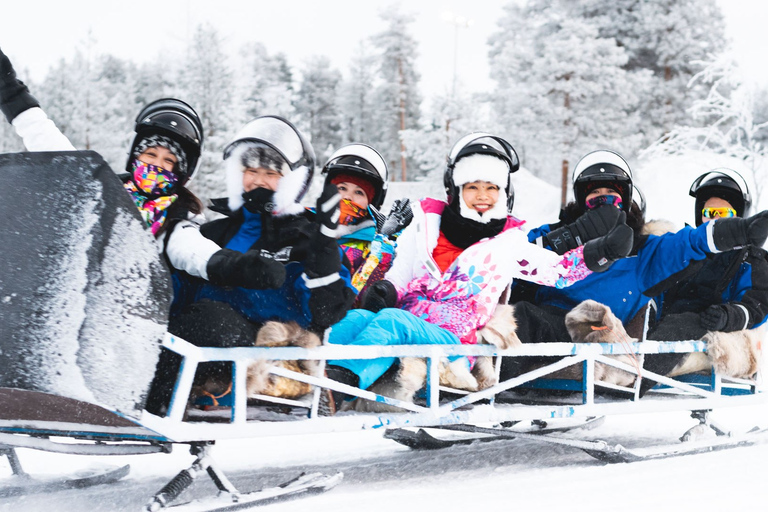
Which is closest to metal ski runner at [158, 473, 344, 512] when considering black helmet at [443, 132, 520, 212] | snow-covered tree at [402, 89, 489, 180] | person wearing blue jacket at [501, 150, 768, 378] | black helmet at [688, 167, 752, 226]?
person wearing blue jacket at [501, 150, 768, 378]

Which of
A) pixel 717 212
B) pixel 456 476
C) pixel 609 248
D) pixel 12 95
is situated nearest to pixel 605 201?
pixel 609 248

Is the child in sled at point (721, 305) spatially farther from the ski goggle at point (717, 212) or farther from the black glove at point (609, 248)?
the black glove at point (609, 248)

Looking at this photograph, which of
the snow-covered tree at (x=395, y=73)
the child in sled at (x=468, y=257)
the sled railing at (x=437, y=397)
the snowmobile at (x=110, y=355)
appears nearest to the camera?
the snowmobile at (x=110, y=355)

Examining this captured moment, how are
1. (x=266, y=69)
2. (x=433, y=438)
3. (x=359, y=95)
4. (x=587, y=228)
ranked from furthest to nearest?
1. (x=266, y=69)
2. (x=359, y=95)
3. (x=433, y=438)
4. (x=587, y=228)

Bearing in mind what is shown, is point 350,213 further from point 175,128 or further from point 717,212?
point 717,212

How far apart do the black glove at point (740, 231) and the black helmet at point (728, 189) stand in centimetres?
128

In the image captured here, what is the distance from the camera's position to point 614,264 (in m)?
4.19

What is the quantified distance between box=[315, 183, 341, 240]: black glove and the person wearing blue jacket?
1.50 metres

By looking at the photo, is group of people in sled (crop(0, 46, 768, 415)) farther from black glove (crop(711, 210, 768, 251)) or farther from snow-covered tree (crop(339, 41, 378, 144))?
snow-covered tree (crop(339, 41, 378, 144))

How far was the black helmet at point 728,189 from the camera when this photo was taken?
189 inches

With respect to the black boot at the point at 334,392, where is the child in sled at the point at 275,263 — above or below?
above

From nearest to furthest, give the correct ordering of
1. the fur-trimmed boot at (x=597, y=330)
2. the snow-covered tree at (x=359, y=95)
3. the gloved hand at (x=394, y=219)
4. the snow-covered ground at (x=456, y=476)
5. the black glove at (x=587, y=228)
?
the snow-covered ground at (x=456, y=476) → the fur-trimmed boot at (x=597, y=330) → the black glove at (x=587, y=228) → the gloved hand at (x=394, y=219) → the snow-covered tree at (x=359, y=95)

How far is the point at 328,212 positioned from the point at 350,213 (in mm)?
1759

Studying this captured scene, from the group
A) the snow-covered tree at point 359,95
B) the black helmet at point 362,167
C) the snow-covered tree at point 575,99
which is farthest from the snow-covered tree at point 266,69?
the black helmet at point 362,167
